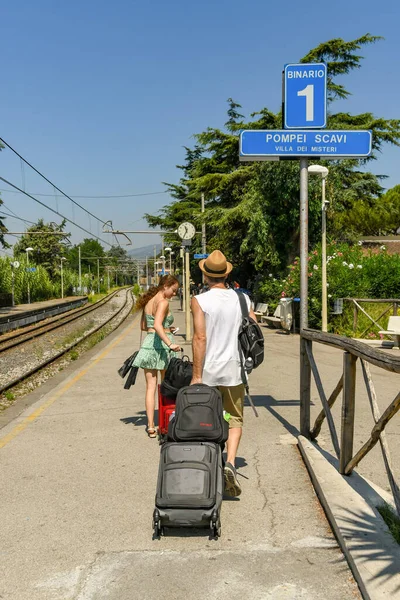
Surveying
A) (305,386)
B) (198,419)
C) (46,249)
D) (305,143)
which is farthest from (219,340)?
(46,249)

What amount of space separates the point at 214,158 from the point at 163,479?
3012cm

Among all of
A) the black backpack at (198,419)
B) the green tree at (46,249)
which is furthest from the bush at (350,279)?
the green tree at (46,249)

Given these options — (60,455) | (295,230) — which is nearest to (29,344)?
(295,230)

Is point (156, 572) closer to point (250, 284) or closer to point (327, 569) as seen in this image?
point (327, 569)

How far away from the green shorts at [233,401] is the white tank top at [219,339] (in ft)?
0.30

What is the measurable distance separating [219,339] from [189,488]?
115cm

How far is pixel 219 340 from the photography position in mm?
4586

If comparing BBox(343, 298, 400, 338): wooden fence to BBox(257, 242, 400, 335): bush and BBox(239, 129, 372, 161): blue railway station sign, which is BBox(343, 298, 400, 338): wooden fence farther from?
BBox(239, 129, 372, 161): blue railway station sign

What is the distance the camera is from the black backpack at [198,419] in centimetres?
410

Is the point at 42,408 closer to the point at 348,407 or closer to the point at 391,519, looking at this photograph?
the point at 348,407

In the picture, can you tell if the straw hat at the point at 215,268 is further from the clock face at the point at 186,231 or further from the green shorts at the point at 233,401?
the clock face at the point at 186,231

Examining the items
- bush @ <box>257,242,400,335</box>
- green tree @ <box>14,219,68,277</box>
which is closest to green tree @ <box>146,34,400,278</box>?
bush @ <box>257,242,400,335</box>

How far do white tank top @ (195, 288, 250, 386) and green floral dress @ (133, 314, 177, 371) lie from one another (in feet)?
6.24

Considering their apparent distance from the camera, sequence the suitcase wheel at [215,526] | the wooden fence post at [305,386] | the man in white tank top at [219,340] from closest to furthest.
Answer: the suitcase wheel at [215,526], the man in white tank top at [219,340], the wooden fence post at [305,386]
